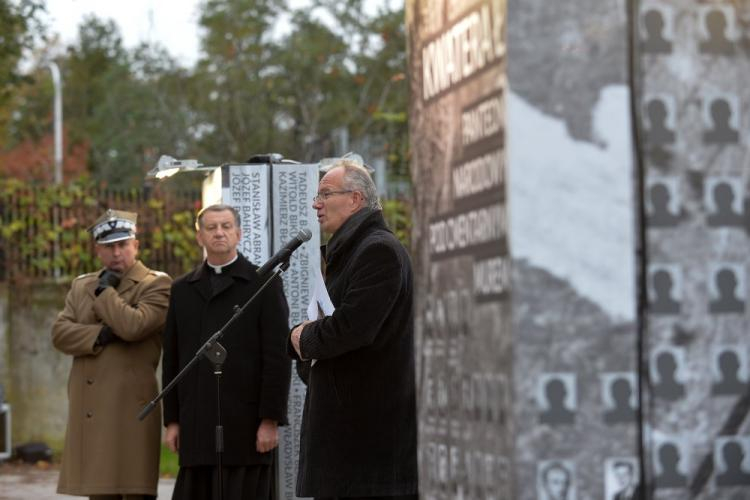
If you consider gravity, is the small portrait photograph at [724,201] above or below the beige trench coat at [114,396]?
above

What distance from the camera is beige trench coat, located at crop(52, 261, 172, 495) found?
9.23 m

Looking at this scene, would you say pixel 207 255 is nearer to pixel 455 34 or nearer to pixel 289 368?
pixel 289 368

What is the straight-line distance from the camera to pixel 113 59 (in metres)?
58.2

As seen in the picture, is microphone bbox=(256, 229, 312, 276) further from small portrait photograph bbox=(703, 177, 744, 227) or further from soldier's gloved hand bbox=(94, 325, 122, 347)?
small portrait photograph bbox=(703, 177, 744, 227)

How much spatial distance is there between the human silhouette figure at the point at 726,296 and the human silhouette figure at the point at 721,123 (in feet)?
1.02

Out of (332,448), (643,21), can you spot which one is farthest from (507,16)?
(332,448)

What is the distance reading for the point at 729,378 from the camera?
3.83 metres

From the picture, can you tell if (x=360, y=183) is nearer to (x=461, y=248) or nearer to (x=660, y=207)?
(x=461, y=248)

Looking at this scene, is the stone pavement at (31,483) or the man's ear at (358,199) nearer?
the man's ear at (358,199)

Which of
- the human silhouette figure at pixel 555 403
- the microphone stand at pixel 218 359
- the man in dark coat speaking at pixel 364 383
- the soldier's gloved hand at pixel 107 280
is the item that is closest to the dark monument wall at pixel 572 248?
the human silhouette figure at pixel 555 403

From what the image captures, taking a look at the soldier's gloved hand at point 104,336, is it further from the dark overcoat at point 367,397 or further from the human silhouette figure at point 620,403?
the human silhouette figure at point 620,403

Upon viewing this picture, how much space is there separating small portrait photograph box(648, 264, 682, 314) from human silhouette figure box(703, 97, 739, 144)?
0.32 meters

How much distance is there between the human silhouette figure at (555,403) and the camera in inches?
145

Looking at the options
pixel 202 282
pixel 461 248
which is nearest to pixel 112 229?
pixel 202 282
